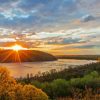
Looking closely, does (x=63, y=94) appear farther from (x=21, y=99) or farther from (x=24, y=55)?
(x=24, y=55)

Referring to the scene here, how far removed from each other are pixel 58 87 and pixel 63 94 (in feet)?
6.71

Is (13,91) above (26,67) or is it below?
above

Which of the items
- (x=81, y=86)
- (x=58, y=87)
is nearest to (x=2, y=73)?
(x=58, y=87)

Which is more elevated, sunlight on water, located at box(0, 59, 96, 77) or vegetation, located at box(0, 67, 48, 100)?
vegetation, located at box(0, 67, 48, 100)

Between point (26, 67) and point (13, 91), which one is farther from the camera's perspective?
point (26, 67)

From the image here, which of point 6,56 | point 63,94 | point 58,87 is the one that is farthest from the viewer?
point 6,56

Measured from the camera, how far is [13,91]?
7.98 m

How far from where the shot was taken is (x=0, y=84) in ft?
26.6

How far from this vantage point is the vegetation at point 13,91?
786cm

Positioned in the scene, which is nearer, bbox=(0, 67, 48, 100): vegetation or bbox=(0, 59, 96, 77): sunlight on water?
bbox=(0, 67, 48, 100): vegetation

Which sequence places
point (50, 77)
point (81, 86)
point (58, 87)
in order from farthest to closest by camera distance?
point (50, 77), point (81, 86), point (58, 87)

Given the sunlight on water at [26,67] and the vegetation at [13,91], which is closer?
the vegetation at [13,91]

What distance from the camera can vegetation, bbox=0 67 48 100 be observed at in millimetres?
7859

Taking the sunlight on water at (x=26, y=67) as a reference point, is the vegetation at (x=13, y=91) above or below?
above
